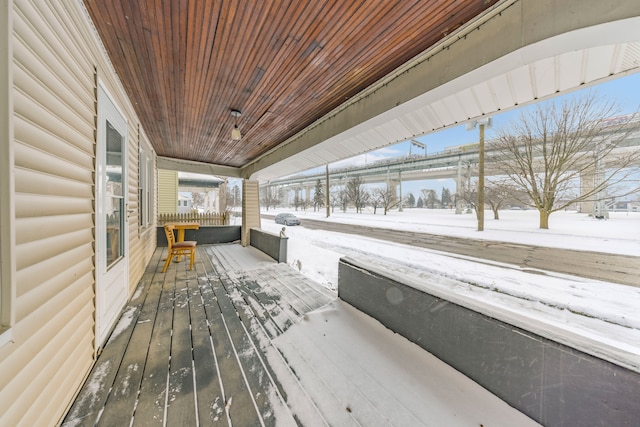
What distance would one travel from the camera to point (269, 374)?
1.72 m

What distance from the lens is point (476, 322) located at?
148 cm

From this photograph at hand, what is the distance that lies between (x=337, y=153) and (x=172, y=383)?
4077mm

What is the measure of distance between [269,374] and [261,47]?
284 cm

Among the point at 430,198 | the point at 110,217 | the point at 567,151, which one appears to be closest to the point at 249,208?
the point at 110,217

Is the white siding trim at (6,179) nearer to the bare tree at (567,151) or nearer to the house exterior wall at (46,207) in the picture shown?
the house exterior wall at (46,207)

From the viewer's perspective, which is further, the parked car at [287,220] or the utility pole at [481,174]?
the parked car at [287,220]

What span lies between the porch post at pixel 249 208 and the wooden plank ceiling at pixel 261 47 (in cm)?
366

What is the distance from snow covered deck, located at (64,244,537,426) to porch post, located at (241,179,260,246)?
4024 millimetres

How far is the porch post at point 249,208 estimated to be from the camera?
6909mm

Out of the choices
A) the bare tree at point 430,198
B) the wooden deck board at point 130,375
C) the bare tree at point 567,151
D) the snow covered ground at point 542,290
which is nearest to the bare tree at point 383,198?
the bare tree at point 567,151

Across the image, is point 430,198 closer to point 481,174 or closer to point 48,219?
point 481,174

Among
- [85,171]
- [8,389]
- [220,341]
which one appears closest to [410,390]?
[220,341]

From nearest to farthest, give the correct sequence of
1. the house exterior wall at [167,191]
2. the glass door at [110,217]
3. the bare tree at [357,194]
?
the glass door at [110,217] < the house exterior wall at [167,191] < the bare tree at [357,194]

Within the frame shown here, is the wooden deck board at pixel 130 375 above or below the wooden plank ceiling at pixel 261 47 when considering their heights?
below
